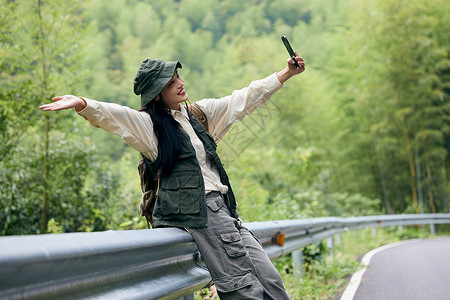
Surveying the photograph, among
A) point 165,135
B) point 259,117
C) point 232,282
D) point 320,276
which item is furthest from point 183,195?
point 320,276

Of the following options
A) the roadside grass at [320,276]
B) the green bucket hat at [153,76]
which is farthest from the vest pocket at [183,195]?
the roadside grass at [320,276]

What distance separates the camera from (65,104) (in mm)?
2410

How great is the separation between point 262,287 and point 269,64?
860 inches

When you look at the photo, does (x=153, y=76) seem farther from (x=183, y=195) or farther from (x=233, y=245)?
(x=233, y=245)

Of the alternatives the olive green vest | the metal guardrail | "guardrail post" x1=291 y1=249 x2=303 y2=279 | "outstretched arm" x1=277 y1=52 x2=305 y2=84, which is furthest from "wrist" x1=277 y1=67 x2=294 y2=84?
"guardrail post" x1=291 y1=249 x2=303 y2=279

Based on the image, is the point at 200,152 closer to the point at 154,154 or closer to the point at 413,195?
the point at 154,154

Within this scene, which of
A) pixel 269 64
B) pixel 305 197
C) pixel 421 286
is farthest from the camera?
pixel 269 64

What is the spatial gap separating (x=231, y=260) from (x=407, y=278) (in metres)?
4.22

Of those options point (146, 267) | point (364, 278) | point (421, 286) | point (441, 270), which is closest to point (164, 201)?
point (146, 267)

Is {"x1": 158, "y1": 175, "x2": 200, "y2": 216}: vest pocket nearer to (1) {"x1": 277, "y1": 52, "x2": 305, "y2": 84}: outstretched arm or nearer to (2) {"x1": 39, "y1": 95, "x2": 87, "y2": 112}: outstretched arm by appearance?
(2) {"x1": 39, "y1": 95, "x2": 87, "y2": 112}: outstretched arm

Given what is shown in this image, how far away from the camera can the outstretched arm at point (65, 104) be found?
7.86 feet

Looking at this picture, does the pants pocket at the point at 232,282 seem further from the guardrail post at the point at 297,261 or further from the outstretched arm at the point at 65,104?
the guardrail post at the point at 297,261

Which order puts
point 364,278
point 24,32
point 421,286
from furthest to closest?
point 24,32 < point 364,278 < point 421,286

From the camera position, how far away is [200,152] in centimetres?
315
